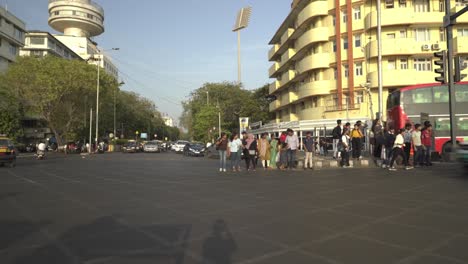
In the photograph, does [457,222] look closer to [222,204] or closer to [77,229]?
[222,204]

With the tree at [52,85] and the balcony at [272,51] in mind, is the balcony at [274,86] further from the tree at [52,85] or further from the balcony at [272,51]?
the tree at [52,85]

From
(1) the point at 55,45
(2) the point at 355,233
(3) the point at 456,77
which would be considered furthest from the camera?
(1) the point at 55,45

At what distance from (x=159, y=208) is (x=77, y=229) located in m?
1.96

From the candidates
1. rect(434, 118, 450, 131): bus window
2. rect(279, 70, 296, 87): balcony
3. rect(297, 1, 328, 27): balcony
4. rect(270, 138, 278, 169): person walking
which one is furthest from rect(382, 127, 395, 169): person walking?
rect(279, 70, 296, 87): balcony

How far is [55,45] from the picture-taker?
77250mm

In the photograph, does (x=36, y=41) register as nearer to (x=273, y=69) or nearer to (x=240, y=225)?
(x=273, y=69)

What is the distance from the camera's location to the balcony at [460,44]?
111 feet

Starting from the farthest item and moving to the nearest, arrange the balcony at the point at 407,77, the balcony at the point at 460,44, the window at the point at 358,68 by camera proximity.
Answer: the window at the point at 358,68
the balcony at the point at 407,77
the balcony at the point at 460,44

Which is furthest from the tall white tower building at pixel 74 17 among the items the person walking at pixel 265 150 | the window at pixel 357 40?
the person walking at pixel 265 150

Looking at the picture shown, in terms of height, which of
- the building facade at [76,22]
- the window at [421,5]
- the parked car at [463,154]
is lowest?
the parked car at [463,154]

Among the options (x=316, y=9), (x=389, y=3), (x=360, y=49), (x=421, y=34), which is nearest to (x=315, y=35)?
(x=316, y=9)

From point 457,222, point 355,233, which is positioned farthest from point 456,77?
point 355,233

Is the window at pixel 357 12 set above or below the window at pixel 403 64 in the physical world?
above

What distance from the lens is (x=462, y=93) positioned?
64.4 ft
